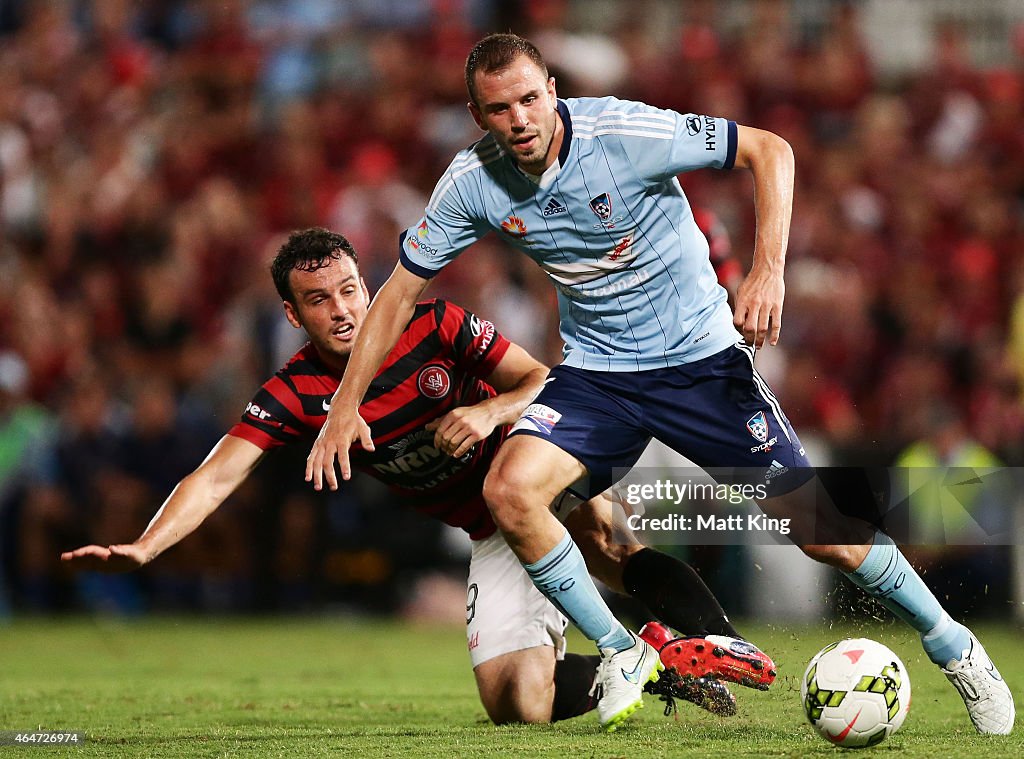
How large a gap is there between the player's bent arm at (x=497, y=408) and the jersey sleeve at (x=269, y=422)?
1.87ft

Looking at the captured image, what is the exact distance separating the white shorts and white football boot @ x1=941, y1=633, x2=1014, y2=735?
66.8 inches

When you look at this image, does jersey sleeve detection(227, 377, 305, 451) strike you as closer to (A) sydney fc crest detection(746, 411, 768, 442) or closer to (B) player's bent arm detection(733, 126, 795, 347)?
(A) sydney fc crest detection(746, 411, 768, 442)

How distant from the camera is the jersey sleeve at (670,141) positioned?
17.5 ft

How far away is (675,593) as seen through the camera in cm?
581

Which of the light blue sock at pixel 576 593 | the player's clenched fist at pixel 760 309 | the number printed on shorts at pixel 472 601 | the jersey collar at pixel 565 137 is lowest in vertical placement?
the number printed on shorts at pixel 472 601

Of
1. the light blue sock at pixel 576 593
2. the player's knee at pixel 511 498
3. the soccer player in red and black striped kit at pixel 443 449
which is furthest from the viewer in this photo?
the soccer player in red and black striped kit at pixel 443 449

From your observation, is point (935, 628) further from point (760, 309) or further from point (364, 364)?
point (364, 364)

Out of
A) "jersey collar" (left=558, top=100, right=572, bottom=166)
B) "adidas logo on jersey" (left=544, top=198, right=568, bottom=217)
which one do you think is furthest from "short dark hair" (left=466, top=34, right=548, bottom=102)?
"adidas logo on jersey" (left=544, top=198, right=568, bottom=217)

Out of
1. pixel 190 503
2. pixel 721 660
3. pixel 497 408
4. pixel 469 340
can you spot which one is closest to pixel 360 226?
pixel 469 340

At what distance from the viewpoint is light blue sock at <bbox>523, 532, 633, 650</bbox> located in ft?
17.6

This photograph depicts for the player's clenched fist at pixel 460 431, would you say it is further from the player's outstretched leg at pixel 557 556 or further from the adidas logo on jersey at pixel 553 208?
the adidas logo on jersey at pixel 553 208

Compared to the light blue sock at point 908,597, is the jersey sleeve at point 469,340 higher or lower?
higher

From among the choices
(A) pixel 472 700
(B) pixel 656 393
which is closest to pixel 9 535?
(A) pixel 472 700

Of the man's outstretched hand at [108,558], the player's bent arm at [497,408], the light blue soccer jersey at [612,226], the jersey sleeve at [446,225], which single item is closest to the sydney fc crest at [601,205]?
the light blue soccer jersey at [612,226]
